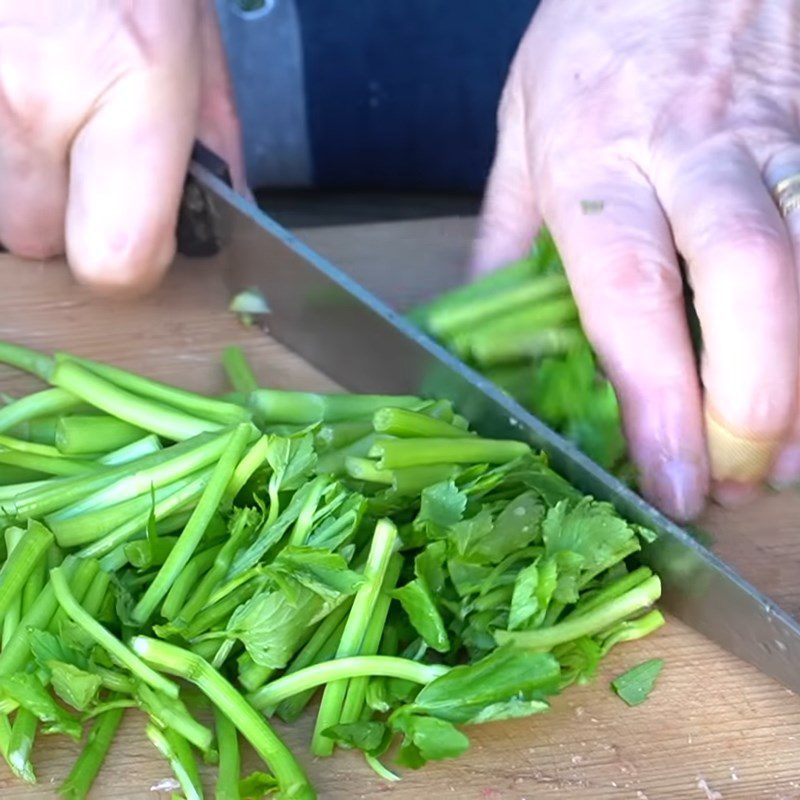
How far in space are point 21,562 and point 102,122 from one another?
65cm

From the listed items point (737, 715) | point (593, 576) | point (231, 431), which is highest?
point (231, 431)

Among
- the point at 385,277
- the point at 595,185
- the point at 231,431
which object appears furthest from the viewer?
the point at 385,277

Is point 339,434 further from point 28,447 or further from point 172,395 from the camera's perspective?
point 28,447

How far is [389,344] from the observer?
5.48ft

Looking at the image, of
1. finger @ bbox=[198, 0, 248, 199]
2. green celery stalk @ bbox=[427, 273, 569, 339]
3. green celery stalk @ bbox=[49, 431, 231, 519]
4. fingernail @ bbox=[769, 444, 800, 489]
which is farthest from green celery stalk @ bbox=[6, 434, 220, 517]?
fingernail @ bbox=[769, 444, 800, 489]

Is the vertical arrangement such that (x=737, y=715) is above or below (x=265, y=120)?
below

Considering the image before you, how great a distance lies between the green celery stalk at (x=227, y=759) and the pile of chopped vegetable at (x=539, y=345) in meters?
0.53

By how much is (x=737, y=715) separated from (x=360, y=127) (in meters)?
1.35

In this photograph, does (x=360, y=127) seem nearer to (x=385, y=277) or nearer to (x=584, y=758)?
(x=385, y=277)

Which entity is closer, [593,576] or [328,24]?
[593,576]

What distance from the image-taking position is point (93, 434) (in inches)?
61.9

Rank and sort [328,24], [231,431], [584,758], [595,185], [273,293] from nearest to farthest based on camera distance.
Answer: [584,758]
[231,431]
[595,185]
[273,293]
[328,24]

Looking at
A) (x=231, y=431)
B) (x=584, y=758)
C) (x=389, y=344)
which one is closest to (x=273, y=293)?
(x=389, y=344)

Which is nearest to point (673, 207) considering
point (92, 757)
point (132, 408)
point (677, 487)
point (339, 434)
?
point (677, 487)
